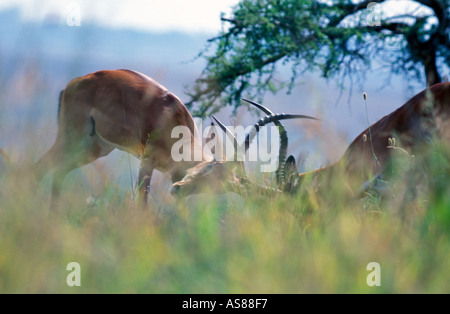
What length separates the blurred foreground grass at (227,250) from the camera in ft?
5.07

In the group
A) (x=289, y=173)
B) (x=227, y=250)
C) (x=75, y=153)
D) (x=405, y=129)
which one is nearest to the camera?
(x=227, y=250)

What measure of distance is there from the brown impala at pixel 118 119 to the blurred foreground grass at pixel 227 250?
2623mm

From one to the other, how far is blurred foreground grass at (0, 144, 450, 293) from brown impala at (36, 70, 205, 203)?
8.60ft

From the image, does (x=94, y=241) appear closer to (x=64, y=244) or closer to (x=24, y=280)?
(x=64, y=244)

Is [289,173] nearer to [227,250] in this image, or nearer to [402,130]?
[402,130]

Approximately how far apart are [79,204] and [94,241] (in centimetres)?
65

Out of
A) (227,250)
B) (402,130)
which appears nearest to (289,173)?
(402,130)

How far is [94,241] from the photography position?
1798mm

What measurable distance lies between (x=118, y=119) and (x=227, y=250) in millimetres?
3508

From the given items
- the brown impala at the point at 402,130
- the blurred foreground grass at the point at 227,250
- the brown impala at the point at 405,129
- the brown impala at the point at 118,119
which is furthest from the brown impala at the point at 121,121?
the blurred foreground grass at the point at 227,250

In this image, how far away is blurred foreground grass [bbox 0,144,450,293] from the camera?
1545mm

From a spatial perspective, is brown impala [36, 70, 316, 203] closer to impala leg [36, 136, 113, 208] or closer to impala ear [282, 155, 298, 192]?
impala leg [36, 136, 113, 208]

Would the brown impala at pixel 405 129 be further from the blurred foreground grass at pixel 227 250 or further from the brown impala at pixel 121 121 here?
the blurred foreground grass at pixel 227 250

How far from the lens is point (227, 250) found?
172cm
